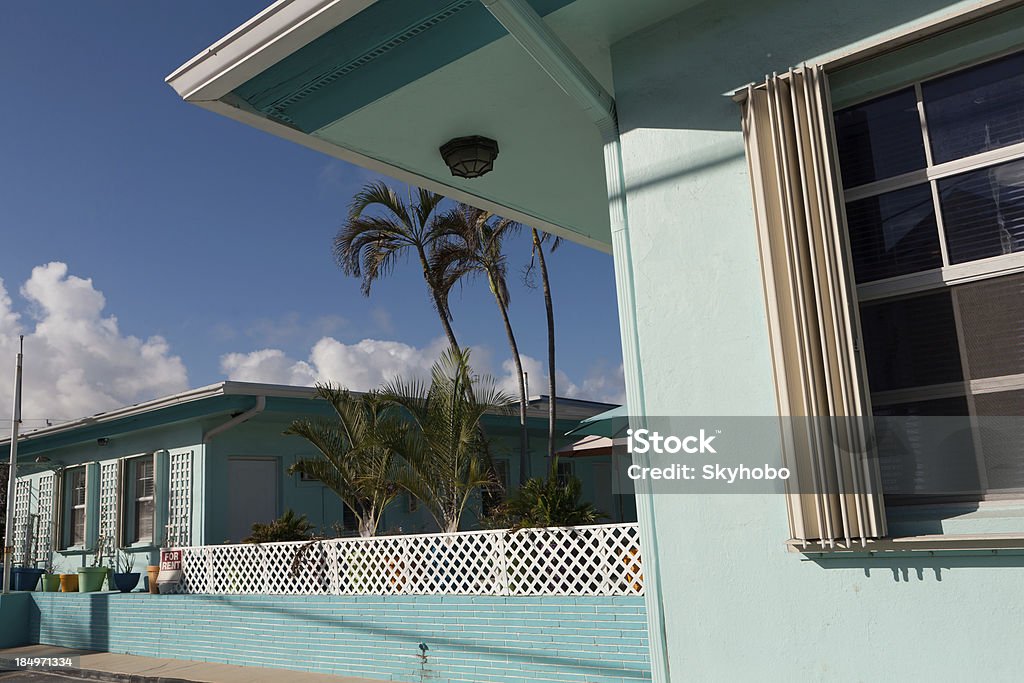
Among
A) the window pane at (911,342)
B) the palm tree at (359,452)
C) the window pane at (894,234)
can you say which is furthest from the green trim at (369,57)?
the palm tree at (359,452)

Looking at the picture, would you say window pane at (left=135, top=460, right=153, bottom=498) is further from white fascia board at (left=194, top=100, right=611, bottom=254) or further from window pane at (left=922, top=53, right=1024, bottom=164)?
window pane at (left=922, top=53, right=1024, bottom=164)

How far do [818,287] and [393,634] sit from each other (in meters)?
6.61

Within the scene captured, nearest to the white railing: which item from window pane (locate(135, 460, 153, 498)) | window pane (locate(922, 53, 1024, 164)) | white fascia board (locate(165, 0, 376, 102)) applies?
window pane (locate(135, 460, 153, 498))

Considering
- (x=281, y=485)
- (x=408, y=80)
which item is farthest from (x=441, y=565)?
(x=281, y=485)

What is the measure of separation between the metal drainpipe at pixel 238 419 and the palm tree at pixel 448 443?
12.6ft

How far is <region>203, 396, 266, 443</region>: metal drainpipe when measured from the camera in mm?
12484

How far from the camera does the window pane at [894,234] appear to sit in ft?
10.4

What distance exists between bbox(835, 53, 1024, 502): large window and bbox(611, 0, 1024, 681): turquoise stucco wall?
24 centimetres

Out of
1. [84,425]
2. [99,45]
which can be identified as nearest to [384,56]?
[99,45]

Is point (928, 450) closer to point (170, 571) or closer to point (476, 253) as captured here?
point (170, 571)

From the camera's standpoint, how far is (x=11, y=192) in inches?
661

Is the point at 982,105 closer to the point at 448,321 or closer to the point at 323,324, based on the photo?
the point at 448,321

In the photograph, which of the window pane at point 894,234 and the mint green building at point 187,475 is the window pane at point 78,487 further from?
the window pane at point 894,234

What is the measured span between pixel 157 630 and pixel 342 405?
396 centimetres
